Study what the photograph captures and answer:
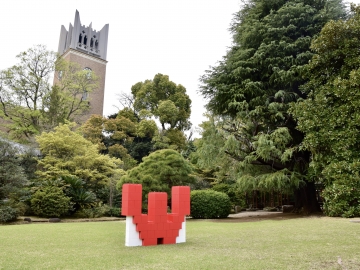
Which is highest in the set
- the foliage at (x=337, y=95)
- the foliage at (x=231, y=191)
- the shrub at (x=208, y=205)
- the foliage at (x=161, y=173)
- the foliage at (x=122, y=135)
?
the foliage at (x=122, y=135)

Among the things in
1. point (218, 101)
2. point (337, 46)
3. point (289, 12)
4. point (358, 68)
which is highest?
point (289, 12)

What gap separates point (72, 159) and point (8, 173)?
457 cm

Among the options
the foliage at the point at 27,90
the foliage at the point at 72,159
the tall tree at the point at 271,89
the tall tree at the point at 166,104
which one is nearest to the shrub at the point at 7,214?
the foliage at the point at 72,159

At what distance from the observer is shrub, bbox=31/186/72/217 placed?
13141 millimetres

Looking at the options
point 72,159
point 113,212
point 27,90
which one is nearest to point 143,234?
point 113,212

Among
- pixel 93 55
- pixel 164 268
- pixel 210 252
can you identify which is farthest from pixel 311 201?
pixel 93 55

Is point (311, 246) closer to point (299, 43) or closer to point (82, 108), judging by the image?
point (299, 43)

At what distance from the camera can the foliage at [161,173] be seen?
1437 centimetres

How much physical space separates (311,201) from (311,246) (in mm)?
9057

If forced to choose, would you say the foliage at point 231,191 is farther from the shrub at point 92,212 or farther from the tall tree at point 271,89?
the shrub at point 92,212

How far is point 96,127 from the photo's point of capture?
86.5 ft

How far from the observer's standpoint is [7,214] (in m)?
11.5

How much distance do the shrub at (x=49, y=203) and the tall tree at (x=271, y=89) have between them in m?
7.95

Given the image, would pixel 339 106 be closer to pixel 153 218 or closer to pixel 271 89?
pixel 153 218
